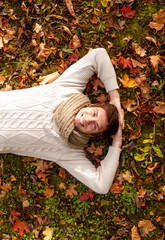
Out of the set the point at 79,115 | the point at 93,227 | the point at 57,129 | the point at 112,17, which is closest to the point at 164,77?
the point at 112,17

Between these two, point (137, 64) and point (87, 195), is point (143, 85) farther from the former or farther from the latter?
point (87, 195)

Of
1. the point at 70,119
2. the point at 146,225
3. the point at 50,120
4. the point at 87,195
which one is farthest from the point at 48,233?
the point at 70,119

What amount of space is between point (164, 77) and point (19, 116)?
7.98 feet

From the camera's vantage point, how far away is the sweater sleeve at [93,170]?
2773 millimetres

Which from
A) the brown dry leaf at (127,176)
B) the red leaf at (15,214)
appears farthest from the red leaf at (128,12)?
the red leaf at (15,214)

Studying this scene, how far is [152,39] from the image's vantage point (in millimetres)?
3221

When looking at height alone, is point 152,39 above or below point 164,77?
above

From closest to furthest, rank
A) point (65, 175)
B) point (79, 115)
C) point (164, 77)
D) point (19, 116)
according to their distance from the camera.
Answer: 1. point (79, 115)
2. point (19, 116)
3. point (164, 77)
4. point (65, 175)

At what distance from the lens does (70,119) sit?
8.32 feet

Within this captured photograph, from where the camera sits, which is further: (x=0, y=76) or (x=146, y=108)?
(x=0, y=76)

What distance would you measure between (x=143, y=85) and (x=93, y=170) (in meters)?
1.66

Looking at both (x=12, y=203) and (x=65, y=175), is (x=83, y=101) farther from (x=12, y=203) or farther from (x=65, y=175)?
(x=12, y=203)

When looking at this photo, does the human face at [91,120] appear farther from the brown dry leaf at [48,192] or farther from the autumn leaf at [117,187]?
the brown dry leaf at [48,192]

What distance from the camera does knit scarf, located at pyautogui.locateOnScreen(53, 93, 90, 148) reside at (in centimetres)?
255
